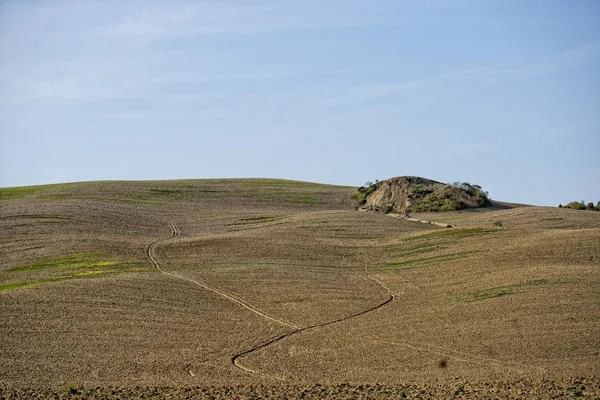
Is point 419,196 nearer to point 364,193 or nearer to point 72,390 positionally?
point 364,193

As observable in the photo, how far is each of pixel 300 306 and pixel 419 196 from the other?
4100 cm

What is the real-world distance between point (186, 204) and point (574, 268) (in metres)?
44.8

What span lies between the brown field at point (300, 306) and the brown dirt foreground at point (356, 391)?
0.09 m

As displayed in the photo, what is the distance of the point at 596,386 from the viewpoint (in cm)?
2761

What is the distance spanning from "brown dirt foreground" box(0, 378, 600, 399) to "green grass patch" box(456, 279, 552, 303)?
12336 millimetres

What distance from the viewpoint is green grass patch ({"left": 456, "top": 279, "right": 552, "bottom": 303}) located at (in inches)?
1619

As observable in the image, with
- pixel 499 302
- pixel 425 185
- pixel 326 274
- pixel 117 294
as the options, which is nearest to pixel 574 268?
pixel 499 302

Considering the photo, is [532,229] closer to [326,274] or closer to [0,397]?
[326,274]

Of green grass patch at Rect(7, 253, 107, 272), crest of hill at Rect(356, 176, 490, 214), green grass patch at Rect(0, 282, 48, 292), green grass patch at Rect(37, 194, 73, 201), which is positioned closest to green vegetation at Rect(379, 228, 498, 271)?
green grass patch at Rect(7, 253, 107, 272)

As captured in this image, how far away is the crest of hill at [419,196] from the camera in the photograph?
258 ft

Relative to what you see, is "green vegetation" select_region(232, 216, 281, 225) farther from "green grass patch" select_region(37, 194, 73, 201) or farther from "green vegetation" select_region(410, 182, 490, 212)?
"green grass patch" select_region(37, 194, 73, 201)

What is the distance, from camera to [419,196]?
81.2 meters

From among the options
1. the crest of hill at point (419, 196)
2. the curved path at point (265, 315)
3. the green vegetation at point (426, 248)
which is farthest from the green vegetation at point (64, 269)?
the crest of hill at point (419, 196)

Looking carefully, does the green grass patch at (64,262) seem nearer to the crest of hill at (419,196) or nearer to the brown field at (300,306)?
the brown field at (300,306)
